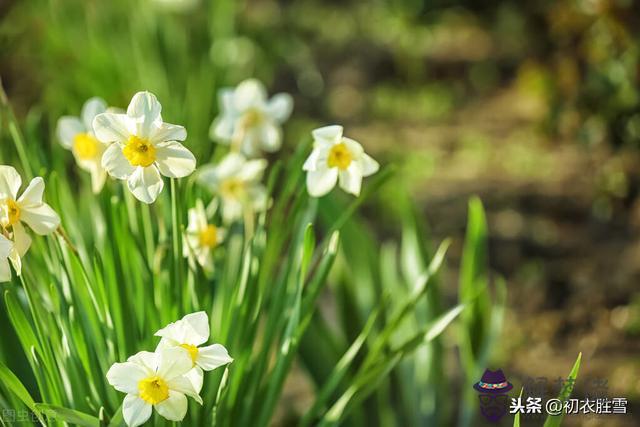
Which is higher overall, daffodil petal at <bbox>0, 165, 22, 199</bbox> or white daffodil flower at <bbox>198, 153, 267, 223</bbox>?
daffodil petal at <bbox>0, 165, 22, 199</bbox>

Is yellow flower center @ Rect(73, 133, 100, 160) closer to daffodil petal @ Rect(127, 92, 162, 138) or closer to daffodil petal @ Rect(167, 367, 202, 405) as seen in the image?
daffodil petal @ Rect(127, 92, 162, 138)

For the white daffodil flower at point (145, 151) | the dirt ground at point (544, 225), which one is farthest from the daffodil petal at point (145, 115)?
the dirt ground at point (544, 225)

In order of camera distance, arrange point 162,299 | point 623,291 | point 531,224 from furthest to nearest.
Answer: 1. point 531,224
2. point 623,291
3. point 162,299

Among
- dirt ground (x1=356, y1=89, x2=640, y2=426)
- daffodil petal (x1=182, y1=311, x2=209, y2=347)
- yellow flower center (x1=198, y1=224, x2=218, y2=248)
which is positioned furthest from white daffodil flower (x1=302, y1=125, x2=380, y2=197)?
dirt ground (x1=356, y1=89, x2=640, y2=426)

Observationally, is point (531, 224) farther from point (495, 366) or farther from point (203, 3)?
point (203, 3)

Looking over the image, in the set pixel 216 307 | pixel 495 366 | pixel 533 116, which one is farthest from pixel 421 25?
pixel 216 307

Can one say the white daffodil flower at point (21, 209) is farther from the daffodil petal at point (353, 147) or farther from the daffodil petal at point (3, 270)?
the daffodil petal at point (353, 147)
